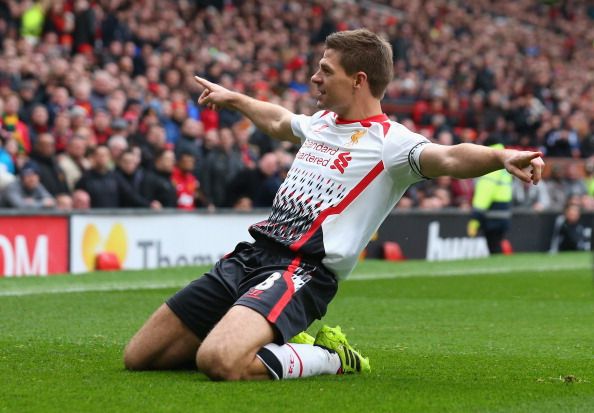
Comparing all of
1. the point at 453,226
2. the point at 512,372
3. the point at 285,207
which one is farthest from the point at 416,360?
the point at 453,226

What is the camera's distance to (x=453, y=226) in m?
22.0

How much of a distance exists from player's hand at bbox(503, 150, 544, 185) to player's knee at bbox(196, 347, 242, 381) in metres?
1.79

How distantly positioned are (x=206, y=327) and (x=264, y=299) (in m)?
0.59

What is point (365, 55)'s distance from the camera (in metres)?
7.06

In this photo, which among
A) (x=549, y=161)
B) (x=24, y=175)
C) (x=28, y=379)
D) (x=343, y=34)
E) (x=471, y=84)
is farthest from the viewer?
(x=471, y=84)

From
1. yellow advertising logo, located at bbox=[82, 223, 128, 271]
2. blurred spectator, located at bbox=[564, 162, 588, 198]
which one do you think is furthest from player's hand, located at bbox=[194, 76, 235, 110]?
blurred spectator, located at bbox=[564, 162, 588, 198]

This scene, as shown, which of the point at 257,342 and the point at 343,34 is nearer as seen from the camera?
the point at 257,342

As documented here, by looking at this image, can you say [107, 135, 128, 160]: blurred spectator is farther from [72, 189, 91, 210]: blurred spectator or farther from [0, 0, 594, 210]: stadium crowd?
[72, 189, 91, 210]: blurred spectator

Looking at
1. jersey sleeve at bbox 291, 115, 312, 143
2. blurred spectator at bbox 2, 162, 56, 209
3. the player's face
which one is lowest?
blurred spectator at bbox 2, 162, 56, 209

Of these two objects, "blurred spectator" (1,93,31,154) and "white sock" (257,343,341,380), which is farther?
"blurred spectator" (1,93,31,154)

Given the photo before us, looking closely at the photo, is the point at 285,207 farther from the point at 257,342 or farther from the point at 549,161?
the point at 549,161

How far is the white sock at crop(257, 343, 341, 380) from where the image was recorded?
6699 millimetres

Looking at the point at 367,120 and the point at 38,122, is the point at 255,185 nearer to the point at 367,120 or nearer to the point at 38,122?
the point at 38,122

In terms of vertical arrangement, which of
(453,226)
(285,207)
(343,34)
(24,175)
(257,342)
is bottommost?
(453,226)
